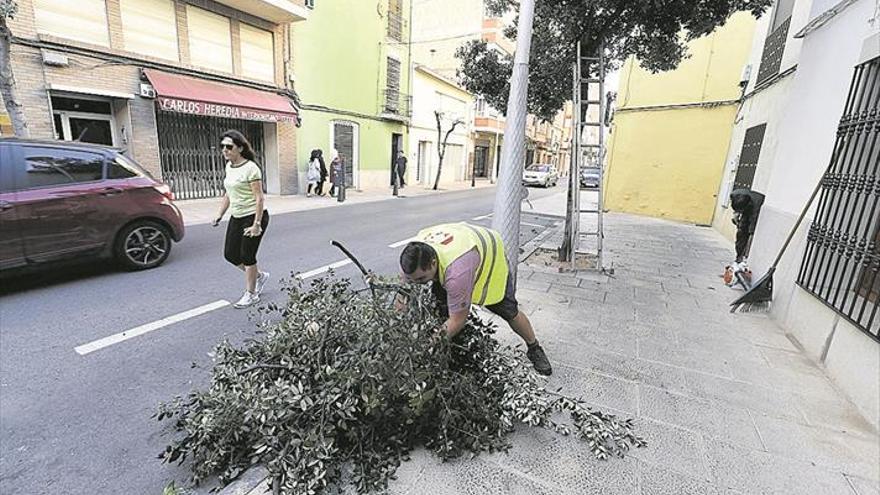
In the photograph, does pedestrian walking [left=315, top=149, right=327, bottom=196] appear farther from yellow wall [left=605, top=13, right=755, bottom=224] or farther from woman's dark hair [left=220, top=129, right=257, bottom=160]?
woman's dark hair [left=220, top=129, right=257, bottom=160]

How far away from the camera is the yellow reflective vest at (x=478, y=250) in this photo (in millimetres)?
2293

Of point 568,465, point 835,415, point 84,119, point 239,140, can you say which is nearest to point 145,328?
point 239,140

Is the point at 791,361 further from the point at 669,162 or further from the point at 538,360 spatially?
the point at 669,162

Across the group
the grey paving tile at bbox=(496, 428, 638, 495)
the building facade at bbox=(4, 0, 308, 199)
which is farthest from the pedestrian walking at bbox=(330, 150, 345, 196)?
the grey paving tile at bbox=(496, 428, 638, 495)

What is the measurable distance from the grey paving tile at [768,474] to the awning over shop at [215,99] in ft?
38.8

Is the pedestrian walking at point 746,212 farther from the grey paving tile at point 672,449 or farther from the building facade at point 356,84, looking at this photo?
the building facade at point 356,84

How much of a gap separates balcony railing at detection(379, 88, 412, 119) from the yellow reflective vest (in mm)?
16841

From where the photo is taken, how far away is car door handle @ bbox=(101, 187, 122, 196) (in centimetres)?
480

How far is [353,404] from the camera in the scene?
192 cm

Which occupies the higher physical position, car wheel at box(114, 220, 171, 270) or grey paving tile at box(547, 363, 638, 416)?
car wheel at box(114, 220, 171, 270)

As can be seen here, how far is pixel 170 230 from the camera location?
5.53 meters

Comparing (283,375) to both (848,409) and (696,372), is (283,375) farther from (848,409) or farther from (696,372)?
(848,409)

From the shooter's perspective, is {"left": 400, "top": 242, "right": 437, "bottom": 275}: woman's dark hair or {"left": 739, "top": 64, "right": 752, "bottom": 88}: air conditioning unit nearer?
{"left": 400, "top": 242, "right": 437, "bottom": 275}: woman's dark hair

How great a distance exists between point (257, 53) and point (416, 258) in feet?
42.7
